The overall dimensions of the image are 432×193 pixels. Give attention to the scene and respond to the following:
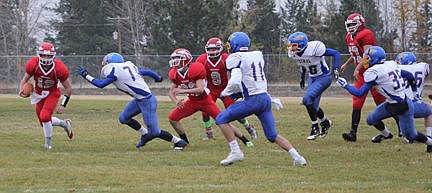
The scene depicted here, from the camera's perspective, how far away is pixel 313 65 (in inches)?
468

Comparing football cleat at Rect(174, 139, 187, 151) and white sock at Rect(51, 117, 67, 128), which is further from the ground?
white sock at Rect(51, 117, 67, 128)

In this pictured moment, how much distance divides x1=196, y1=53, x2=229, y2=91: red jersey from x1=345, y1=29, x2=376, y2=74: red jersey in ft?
6.84

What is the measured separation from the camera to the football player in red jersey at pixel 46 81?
34.1ft

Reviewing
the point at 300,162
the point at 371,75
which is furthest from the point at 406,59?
the point at 300,162

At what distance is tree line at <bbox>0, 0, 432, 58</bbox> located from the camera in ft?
135

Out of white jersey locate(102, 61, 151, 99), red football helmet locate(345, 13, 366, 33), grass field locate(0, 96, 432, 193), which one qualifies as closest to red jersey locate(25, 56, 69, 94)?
white jersey locate(102, 61, 151, 99)

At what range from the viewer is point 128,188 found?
7.30 meters

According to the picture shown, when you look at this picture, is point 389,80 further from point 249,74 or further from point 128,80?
point 128,80

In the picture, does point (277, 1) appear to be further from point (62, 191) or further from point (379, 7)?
point (62, 191)

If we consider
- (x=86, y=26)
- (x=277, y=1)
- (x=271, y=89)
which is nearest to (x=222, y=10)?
(x=271, y=89)

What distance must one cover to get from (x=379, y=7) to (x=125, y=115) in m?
41.2

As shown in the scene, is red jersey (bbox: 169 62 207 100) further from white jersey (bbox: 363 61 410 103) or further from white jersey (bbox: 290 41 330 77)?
white jersey (bbox: 363 61 410 103)

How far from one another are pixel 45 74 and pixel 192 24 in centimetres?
3065

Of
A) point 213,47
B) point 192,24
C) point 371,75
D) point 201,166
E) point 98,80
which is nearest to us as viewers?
point 201,166
